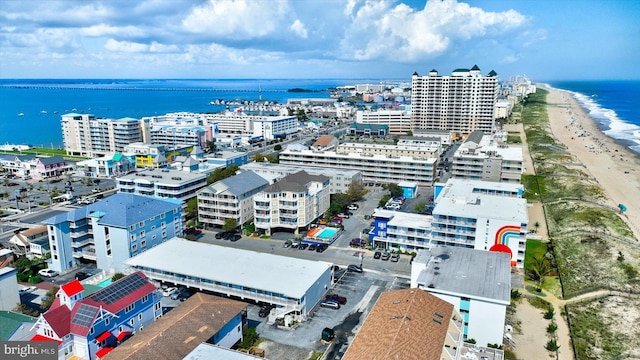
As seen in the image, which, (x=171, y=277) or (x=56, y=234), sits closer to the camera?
(x=171, y=277)

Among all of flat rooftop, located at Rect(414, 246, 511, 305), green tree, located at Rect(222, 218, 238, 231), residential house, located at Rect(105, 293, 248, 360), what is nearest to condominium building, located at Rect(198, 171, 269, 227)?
green tree, located at Rect(222, 218, 238, 231)

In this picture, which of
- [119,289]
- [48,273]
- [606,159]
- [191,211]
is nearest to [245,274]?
[119,289]

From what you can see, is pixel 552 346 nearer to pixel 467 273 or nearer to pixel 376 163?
pixel 467 273

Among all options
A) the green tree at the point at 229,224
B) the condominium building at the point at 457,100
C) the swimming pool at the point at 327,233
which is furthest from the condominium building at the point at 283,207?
the condominium building at the point at 457,100

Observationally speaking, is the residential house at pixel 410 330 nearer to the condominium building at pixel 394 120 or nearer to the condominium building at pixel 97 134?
the condominium building at pixel 97 134

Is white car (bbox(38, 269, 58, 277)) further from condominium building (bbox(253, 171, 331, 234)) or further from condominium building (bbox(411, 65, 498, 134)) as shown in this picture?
condominium building (bbox(411, 65, 498, 134))

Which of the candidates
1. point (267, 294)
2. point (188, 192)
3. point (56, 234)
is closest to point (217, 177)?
point (188, 192)

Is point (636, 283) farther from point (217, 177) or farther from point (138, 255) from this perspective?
point (217, 177)
